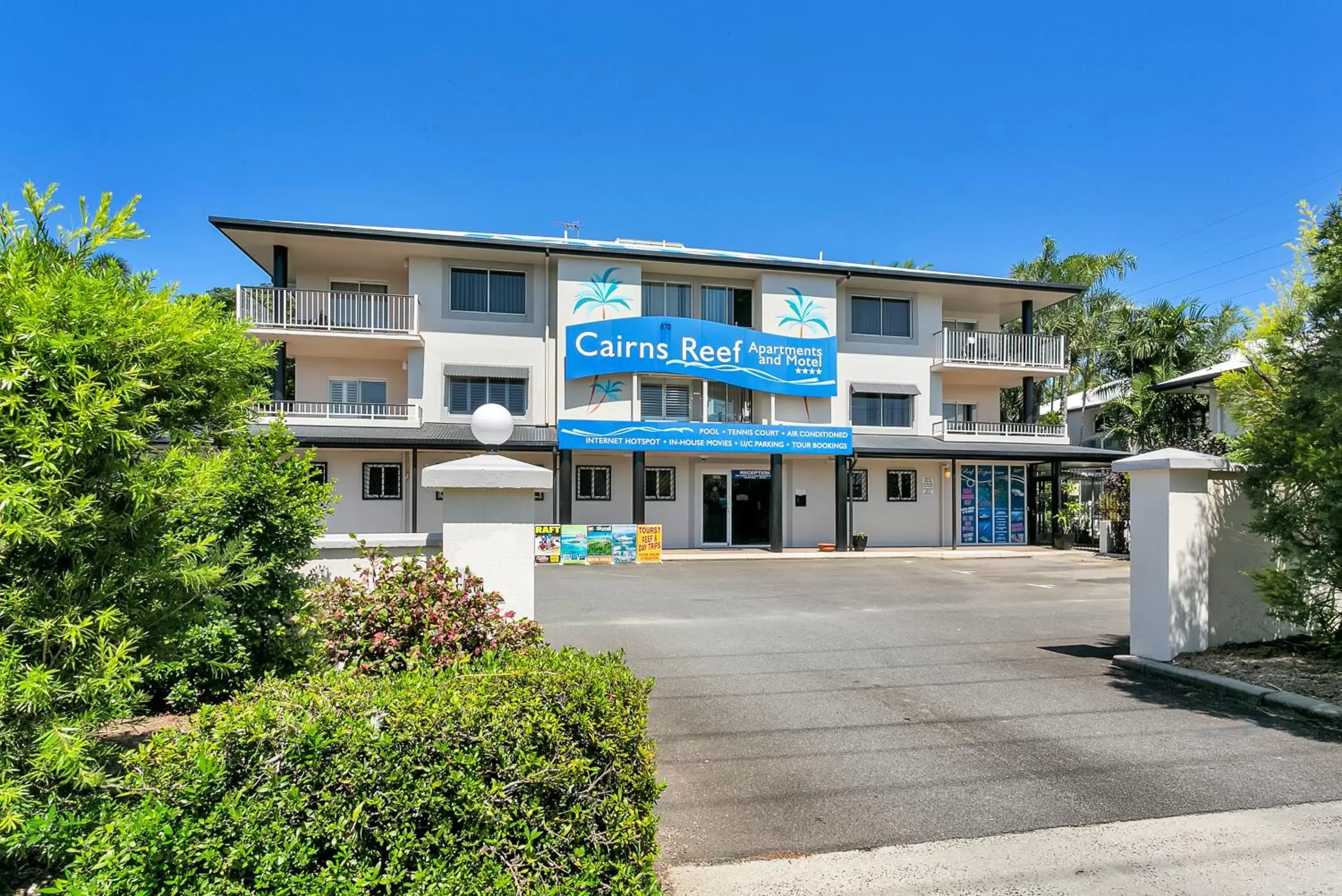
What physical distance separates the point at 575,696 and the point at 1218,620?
752cm

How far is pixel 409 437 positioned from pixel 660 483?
791 centimetres

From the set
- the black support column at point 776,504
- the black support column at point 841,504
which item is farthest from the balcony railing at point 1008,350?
the black support column at point 776,504

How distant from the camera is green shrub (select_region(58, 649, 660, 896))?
252cm

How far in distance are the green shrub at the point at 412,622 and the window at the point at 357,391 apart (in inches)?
783

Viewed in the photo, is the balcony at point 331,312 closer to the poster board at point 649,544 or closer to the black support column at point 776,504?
the poster board at point 649,544

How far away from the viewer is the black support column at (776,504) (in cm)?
2317

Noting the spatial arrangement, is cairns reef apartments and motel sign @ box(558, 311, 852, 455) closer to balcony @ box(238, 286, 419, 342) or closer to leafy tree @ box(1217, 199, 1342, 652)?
balcony @ box(238, 286, 419, 342)

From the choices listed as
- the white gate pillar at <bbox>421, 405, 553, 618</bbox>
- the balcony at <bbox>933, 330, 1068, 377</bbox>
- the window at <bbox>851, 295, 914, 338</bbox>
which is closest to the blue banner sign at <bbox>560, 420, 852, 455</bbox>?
the window at <bbox>851, 295, 914, 338</bbox>

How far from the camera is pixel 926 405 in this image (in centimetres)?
2622

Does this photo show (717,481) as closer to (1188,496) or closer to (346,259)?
(346,259)

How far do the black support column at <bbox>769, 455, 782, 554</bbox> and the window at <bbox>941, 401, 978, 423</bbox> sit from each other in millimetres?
7752

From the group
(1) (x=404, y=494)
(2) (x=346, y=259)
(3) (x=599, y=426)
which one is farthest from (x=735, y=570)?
(2) (x=346, y=259)

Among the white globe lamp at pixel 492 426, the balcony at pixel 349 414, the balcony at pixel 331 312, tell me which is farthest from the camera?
the balcony at pixel 349 414

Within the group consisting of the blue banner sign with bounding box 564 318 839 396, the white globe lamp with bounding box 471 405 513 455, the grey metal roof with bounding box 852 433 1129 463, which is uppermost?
the blue banner sign with bounding box 564 318 839 396
